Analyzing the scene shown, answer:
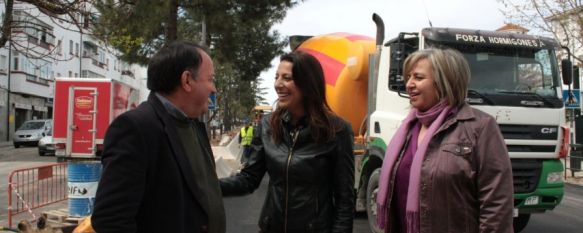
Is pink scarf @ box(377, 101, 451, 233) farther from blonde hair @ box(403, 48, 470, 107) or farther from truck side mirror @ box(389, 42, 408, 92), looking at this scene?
truck side mirror @ box(389, 42, 408, 92)

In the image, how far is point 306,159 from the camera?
2.82m

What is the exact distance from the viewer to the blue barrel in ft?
26.3

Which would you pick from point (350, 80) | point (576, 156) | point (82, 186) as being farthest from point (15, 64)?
point (350, 80)

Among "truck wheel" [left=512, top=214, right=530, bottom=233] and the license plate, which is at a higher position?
the license plate

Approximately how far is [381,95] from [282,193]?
446 centimetres

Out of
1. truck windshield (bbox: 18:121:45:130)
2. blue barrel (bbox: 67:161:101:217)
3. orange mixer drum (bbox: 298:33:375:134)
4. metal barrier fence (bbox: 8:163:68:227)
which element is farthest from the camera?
truck windshield (bbox: 18:121:45:130)

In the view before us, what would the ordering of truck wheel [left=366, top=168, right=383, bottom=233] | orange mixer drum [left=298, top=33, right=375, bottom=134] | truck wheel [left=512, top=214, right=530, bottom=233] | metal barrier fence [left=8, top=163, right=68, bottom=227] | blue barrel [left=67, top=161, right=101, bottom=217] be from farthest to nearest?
metal barrier fence [left=8, top=163, right=68, bottom=227] → blue barrel [left=67, top=161, right=101, bottom=217] → truck wheel [left=512, top=214, right=530, bottom=233] → orange mixer drum [left=298, top=33, right=375, bottom=134] → truck wheel [left=366, top=168, right=383, bottom=233]

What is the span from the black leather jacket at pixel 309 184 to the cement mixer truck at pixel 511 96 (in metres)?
3.82

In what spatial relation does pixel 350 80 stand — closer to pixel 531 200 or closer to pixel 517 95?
pixel 517 95

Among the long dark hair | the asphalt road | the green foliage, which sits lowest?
the asphalt road

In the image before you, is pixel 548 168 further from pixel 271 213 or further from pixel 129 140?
pixel 129 140

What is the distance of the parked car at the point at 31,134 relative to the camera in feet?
100

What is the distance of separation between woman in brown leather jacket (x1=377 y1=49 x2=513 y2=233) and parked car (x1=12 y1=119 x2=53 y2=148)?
30737 millimetres

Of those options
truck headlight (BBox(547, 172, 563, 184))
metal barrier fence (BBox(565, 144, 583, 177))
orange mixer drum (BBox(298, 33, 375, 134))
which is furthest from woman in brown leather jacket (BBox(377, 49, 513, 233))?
metal barrier fence (BBox(565, 144, 583, 177))
